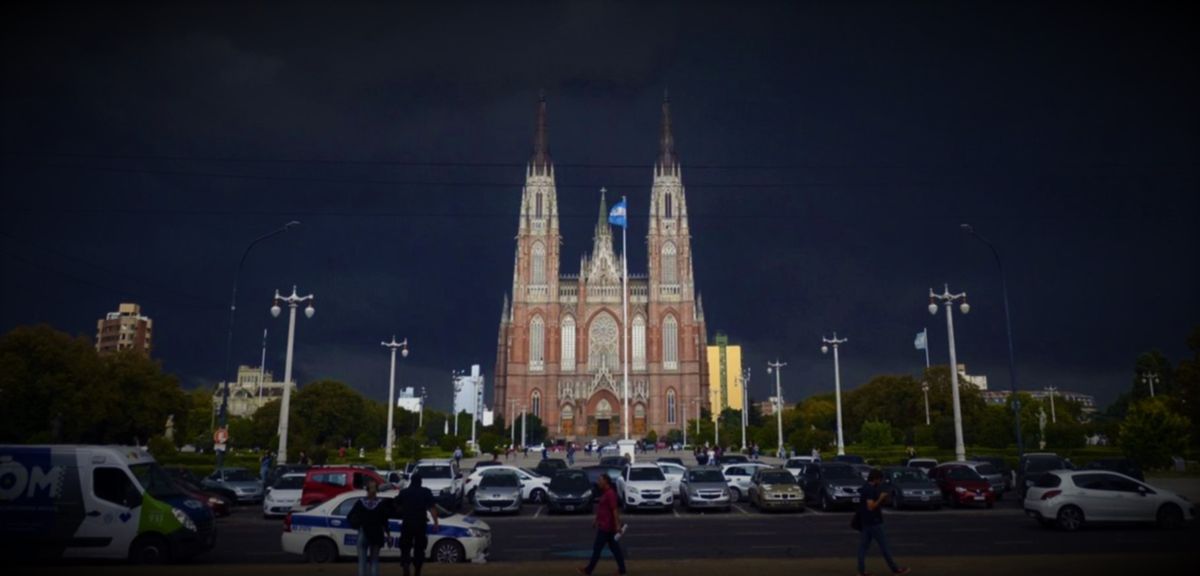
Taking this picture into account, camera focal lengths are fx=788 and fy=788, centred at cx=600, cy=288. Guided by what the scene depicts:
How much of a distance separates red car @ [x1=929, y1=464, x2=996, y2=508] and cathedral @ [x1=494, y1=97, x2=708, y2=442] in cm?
8117

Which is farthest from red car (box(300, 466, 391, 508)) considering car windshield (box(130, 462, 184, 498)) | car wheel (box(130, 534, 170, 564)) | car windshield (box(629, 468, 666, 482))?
car windshield (box(629, 468, 666, 482))

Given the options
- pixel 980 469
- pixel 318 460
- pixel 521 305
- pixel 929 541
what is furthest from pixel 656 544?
pixel 521 305

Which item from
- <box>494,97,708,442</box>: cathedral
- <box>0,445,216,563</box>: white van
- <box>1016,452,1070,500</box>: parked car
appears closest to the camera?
<box>0,445,216,563</box>: white van

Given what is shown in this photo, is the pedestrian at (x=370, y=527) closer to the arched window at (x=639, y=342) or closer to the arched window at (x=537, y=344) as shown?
the arched window at (x=639, y=342)

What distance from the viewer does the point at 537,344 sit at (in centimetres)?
11262

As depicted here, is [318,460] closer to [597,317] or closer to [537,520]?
[537,520]

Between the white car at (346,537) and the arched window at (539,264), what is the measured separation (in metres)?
98.2

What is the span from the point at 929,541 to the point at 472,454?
5721 centimetres

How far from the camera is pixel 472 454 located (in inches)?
2785

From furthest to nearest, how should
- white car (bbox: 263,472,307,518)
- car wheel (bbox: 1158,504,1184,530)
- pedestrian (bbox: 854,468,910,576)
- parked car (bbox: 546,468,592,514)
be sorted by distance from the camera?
parked car (bbox: 546,468,592,514) → white car (bbox: 263,472,307,518) → car wheel (bbox: 1158,504,1184,530) → pedestrian (bbox: 854,468,910,576)

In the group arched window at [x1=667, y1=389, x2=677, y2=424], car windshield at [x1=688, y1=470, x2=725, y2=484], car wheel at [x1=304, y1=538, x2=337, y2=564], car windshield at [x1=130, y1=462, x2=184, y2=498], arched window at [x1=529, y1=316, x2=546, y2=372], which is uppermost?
arched window at [x1=529, y1=316, x2=546, y2=372]

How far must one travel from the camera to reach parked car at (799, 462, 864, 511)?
25.3 metres

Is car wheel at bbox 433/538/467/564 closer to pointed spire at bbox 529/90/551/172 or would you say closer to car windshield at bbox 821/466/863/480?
car windshield at bbox 821/466/863/480

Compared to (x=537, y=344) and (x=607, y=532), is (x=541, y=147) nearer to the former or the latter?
(x=537, y=344)
